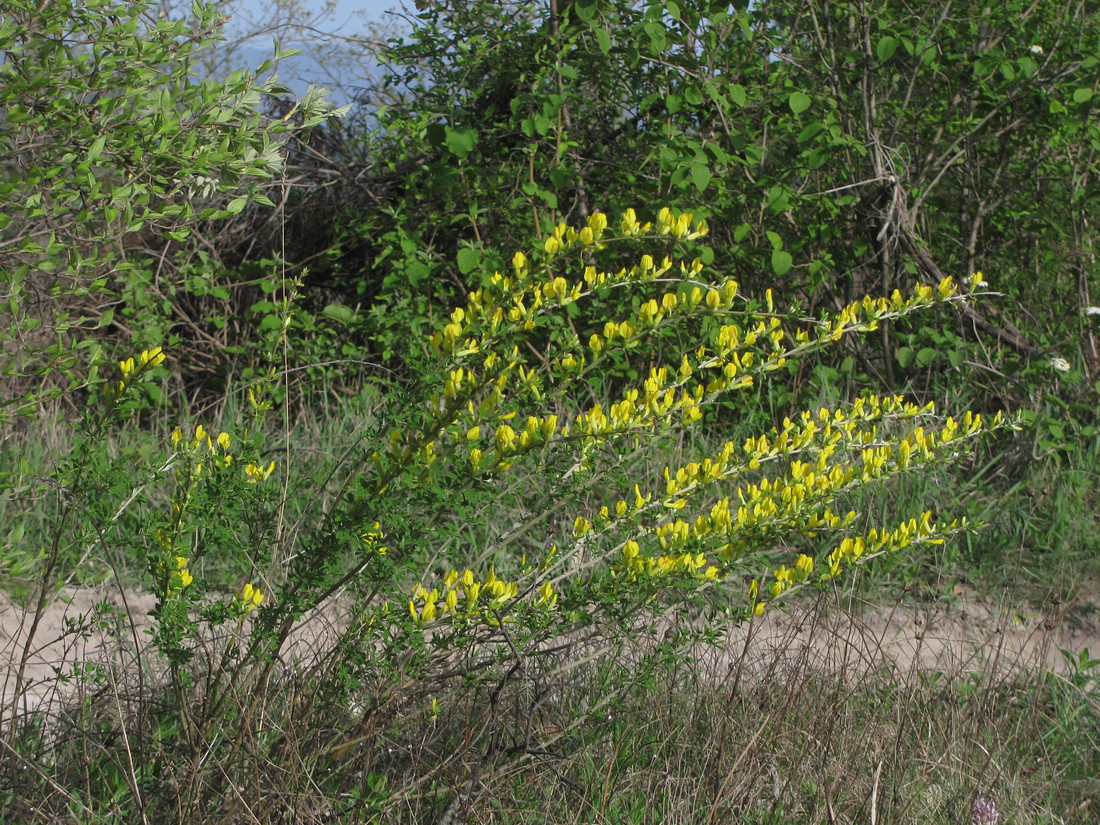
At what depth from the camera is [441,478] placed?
1.86m

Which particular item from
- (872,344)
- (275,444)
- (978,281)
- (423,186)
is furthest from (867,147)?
(275,444)

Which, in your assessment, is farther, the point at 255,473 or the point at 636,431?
the point at 255,473

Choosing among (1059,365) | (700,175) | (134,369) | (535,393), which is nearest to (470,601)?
(535,393)

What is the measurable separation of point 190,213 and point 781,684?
1.82m

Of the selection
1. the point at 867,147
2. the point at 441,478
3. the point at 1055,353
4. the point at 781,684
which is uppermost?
the point at 867,147

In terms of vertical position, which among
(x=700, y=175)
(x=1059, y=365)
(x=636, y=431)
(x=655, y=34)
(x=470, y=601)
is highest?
(x=655, y=34)

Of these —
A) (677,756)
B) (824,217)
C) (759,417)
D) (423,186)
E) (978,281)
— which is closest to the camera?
(677,756)

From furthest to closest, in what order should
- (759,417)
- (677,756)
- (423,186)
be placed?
(423,186) < (759,417) < (677,756)

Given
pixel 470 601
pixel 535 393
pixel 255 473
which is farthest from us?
pixel 255 473

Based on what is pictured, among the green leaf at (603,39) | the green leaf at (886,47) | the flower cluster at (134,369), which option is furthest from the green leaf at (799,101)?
the flower cluster at (134,369)

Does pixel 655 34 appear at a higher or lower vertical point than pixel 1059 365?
higher

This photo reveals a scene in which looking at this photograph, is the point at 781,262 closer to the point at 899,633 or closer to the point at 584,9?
the point at 584,9

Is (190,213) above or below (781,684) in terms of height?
above

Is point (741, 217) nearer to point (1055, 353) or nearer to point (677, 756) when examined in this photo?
point (1055, 353)
